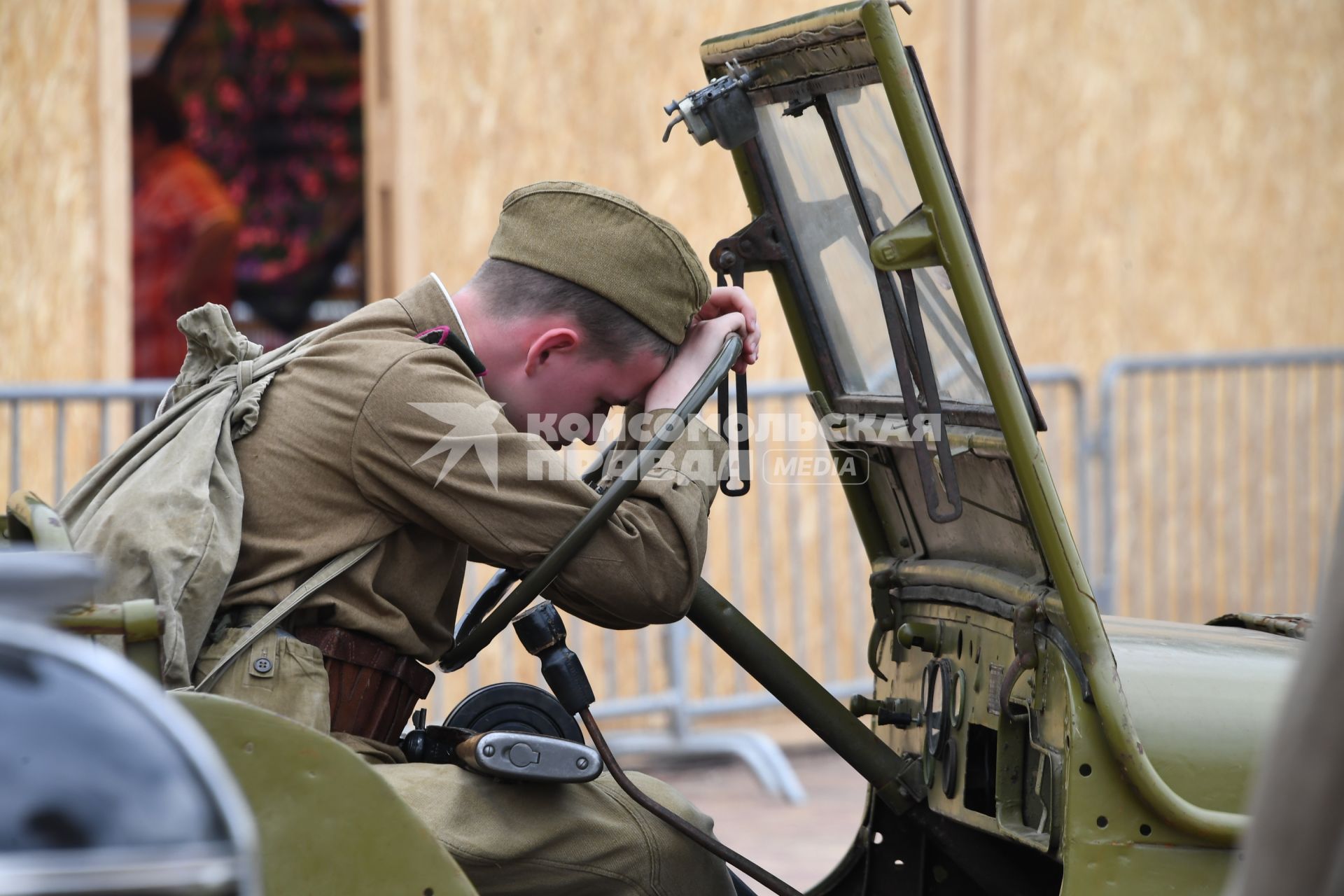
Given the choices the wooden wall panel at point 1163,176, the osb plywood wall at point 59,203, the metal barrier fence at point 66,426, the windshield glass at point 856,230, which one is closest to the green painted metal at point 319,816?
the windshield glass at point 856,230

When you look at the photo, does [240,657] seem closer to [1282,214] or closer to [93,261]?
[93,261]

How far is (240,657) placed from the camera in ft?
6.28

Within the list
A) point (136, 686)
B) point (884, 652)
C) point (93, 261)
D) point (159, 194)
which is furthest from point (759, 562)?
point (136, 686)

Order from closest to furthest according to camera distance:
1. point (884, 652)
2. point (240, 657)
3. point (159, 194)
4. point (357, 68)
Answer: point (240, 657)
point (884, 652)
point (159, 194)
point (357, 68)

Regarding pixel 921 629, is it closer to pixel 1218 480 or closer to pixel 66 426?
pixel 66 426

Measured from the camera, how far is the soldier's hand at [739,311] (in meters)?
2.25

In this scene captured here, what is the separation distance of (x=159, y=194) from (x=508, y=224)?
4979 mm

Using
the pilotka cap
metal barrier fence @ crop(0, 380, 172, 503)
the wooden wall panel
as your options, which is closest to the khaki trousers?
the pilotka cap

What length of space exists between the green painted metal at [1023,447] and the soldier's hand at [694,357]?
1.65ft

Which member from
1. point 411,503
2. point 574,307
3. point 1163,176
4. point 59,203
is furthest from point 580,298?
point 1163,176

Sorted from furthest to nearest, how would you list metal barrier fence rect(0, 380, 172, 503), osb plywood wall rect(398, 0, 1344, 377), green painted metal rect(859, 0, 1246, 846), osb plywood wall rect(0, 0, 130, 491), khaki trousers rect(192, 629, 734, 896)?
osb plywood wall rect(398, 0, 1344, 377) → osb plywood wall rect(0, 0, 130, 491) → metal barrier fence rect(0, 380, 172, 503) → khaki trousers rect(192, 629, 734, 896) → green painted metal rect(859, 0, 1246, 846)

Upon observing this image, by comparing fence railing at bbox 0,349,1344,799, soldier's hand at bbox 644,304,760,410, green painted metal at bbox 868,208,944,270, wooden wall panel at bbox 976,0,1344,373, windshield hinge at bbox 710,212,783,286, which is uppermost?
wooden wall panel at bbox 976,0,1344,373

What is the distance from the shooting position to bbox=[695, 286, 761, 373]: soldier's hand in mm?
2252

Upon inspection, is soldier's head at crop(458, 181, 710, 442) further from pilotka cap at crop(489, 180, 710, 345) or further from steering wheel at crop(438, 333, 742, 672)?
steering wheel at crop(438, 333, 742, 672)
